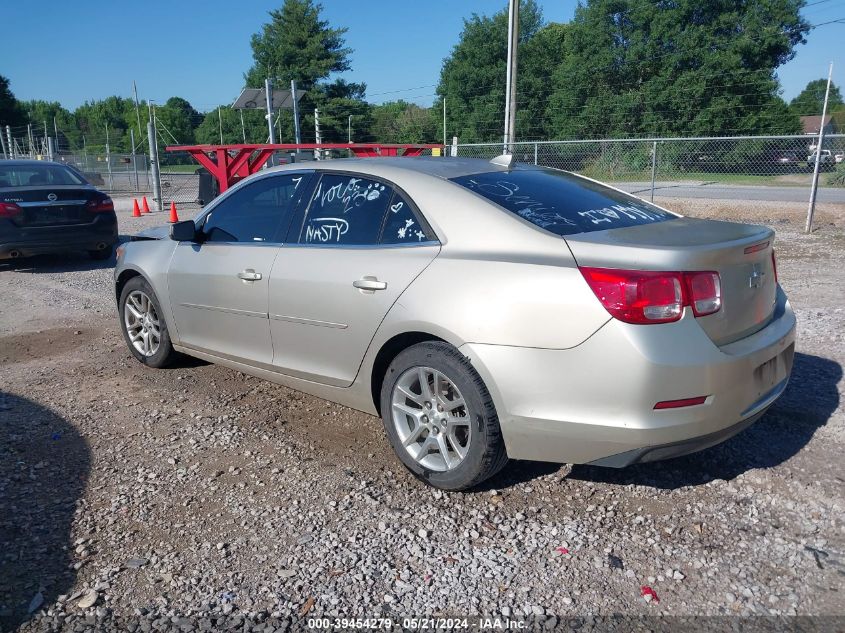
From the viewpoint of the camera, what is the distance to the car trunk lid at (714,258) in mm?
2836

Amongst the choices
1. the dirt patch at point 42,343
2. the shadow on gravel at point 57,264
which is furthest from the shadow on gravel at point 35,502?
the shadow on gravel at point 57,264

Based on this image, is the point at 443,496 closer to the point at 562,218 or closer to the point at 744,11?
the point at 562,218

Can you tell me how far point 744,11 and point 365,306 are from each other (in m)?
45.0

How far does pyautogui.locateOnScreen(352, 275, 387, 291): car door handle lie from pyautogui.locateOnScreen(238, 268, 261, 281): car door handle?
0.86 meters

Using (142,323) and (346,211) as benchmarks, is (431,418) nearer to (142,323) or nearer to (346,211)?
(346,211)

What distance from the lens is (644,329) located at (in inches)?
108

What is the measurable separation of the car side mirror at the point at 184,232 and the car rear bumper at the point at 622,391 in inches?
98.6

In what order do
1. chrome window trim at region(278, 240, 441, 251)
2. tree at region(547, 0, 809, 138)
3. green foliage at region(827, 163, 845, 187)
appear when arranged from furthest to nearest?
tree at region(547, 0, 809, 138), green foliage at region(827, 163, 845, 187), chrome window trim at region(278, 240, 441, 251)

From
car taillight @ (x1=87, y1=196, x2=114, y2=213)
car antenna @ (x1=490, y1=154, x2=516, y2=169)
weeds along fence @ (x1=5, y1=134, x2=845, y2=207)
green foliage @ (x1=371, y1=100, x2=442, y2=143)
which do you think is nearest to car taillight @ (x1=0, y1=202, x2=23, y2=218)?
car taillight @ (x1=87, y1=196, x2=114, y2=213)

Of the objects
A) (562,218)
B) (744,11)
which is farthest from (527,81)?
(562,218)

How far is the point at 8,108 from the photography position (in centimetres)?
7162

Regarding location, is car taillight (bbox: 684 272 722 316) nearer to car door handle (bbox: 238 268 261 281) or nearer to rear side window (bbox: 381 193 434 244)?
rear side window (bbox: 381 193 434 244)

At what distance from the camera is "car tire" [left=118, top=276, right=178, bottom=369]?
514 cm

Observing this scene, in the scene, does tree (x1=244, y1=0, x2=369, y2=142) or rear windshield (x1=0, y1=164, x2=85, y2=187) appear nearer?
rear windshield (x1=0, y1=164, x2=85, y2=187)
